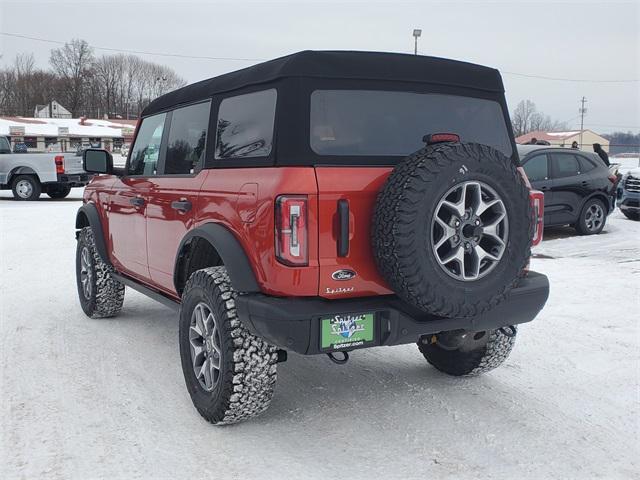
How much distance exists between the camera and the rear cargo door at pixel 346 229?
303 centimetres

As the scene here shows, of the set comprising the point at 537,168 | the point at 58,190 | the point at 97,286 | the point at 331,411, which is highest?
the point at 537,168

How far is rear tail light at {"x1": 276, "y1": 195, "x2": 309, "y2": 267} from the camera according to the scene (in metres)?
2.96

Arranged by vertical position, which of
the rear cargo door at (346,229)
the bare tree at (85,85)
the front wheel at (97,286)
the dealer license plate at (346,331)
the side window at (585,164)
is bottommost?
the front wheel at (97,286)

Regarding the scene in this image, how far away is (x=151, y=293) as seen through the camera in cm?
471

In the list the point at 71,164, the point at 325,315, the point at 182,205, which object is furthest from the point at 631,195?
the point at 71,164

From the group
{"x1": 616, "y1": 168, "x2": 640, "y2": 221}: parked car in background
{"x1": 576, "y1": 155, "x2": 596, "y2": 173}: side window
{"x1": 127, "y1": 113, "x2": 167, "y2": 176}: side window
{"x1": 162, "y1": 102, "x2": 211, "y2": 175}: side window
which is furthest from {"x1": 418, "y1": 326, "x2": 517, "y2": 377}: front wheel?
{"x1": 616, "y1": 168, "x2": 640, "y2": 221}: parked car in background

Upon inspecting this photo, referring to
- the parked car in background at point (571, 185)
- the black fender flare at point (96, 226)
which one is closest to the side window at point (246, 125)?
the black fender flare at point (96, 226)

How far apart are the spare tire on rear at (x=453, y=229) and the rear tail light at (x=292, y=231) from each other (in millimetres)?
344

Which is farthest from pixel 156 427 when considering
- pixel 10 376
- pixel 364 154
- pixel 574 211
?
pixel 574 211

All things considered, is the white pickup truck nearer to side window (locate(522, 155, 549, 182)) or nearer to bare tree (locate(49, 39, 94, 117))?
side window (locate(522, 155, 549, 182))

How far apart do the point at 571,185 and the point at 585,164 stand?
0.71 metres

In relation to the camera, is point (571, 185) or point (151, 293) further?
point (571, 185)

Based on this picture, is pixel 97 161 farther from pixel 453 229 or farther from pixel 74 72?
pixel 74 72

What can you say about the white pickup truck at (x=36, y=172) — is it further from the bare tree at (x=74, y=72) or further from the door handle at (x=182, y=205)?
the bare tree at (x=74, y=72)
